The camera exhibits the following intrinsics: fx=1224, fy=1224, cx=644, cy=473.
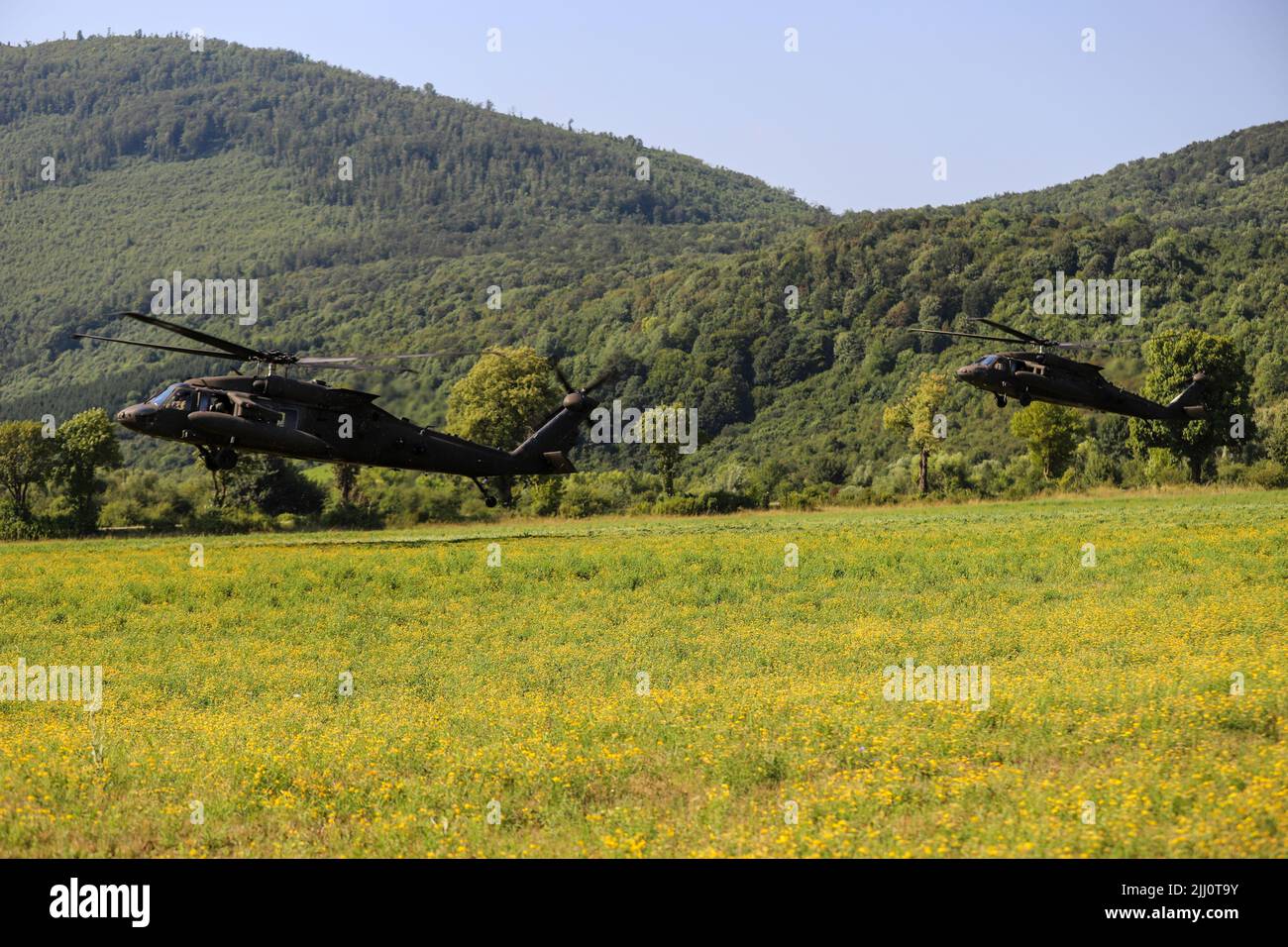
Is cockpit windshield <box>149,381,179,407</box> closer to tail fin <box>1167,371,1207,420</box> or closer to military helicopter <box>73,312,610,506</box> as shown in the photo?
military helicopter <box>73,312,610,506</box>

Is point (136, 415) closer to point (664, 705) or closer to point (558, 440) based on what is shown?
point (558, 440)

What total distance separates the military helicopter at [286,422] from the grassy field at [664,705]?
11.8 feet

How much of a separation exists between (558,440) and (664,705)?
27.6m


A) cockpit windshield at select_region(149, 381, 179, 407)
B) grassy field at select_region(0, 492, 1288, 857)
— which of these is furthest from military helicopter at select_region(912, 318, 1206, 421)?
cockpit windshield at select_region(149, 381, 179, 407)

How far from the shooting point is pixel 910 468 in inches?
3996

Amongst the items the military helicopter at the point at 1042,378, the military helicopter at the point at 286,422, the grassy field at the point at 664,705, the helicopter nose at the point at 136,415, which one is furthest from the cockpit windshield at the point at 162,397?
the military helicopter at the point at 1042,378

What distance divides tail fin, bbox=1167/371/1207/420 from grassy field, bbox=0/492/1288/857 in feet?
14.9

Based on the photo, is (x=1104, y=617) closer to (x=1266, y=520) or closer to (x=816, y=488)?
(x=1266, y=520)

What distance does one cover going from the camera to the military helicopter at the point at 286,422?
36.6 m

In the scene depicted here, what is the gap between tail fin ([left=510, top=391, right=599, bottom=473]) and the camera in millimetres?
45188

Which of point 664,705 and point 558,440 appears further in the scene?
point 558,440

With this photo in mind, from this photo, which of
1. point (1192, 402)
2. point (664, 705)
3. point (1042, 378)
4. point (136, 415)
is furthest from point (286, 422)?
point (1192, 402)

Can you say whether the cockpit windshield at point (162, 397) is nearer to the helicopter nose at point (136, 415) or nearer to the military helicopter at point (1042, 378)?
the helicopter nose at point (136, 415)

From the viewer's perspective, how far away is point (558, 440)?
46188 millimetres
